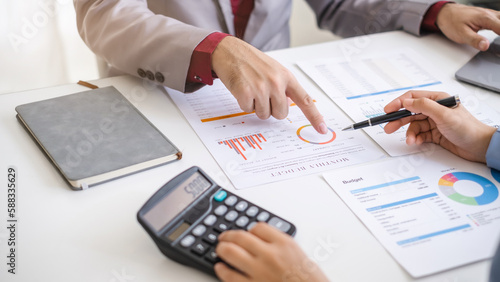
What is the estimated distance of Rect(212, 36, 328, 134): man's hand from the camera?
85 centimetres

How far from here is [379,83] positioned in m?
1.02

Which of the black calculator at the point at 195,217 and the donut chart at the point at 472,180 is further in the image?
the donut chart at the point at 472,180

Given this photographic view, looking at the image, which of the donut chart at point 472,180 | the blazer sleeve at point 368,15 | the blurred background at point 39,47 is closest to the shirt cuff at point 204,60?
the donut chart at point 472,180

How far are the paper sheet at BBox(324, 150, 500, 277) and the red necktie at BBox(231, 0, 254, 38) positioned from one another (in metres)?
0.67

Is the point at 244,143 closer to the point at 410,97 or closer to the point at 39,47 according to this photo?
the point at 410,97

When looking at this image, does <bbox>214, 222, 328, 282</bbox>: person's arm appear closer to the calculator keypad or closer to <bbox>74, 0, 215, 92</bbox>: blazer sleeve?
the calculator keypad

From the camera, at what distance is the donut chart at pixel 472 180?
699 millimetres

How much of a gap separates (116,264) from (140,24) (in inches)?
21.8

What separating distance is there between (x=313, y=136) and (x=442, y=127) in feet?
0.72

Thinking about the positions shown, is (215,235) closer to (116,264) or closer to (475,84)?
(116,264)

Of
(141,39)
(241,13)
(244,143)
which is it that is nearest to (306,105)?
(244,143)

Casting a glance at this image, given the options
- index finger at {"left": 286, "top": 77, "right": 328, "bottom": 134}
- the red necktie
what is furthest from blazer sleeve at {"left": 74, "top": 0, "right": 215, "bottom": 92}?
the red necktie

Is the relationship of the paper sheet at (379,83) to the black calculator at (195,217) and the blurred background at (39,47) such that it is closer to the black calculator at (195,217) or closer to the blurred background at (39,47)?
the black calculator at (195,217)

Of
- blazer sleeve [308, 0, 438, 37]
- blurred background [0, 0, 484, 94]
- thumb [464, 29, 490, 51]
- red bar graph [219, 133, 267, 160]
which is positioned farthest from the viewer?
blurred background [0, 0, 484, 94]
